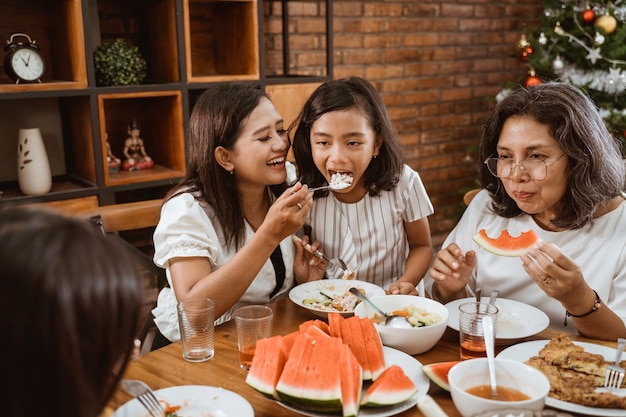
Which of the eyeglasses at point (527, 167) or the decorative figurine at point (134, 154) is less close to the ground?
the eyeglasses at point (527, 167)

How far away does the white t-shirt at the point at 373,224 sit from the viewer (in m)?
2.13

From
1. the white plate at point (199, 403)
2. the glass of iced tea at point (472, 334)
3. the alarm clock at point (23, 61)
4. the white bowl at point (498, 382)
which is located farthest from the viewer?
the alarm clock at point (23, 61)

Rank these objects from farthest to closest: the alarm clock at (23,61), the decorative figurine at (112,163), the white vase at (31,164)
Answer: the decorative figurine at (112,163) < the white vase at (31,164) < the alarm clock at (23,61)

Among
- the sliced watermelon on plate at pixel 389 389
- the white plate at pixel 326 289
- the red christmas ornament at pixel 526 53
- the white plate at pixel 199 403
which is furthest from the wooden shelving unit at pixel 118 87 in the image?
the sliced watermelon on plate at pixel 389 389

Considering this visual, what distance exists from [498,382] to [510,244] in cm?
58

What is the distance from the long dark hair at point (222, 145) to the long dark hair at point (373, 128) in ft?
0.70

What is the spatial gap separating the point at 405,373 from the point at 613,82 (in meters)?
3.23

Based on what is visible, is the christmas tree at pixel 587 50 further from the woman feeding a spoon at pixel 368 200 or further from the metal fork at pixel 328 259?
the metal fork at pixel 328 259

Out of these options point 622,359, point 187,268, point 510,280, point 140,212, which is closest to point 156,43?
point 140,212

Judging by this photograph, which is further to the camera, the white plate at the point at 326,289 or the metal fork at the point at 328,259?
the metal fork at the point at 328,259

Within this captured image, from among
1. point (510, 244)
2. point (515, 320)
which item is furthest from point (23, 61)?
point (515, 320)

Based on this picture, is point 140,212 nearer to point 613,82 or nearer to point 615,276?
point 615,276

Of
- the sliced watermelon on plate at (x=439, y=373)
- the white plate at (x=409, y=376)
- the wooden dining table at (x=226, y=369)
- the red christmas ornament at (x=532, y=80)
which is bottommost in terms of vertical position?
the wooden dining table at (x=226, y=369)

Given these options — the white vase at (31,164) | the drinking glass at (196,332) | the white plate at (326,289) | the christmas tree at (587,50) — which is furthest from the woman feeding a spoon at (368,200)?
the christmas tree at (587,50)
